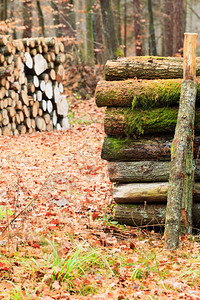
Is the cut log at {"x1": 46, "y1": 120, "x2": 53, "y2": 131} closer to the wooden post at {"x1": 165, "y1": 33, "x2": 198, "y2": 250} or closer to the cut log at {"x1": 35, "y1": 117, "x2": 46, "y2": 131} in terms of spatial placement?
the cut log at {"x1": 35, "y1": 117, "x2": 46, "y2": 131}

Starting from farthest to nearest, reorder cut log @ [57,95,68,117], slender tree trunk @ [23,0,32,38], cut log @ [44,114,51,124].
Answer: slender tree trunk @ [23,0,32,38] → cut log @ [57,95,68,117] → cut log @ [44,114,51,124]

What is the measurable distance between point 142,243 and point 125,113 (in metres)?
1.76

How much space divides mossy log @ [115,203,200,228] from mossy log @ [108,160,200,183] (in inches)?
14.9

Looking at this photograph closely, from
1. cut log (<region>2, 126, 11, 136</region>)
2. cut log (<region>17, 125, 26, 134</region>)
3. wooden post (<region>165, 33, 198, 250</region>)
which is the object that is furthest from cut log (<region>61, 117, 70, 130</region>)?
wooden post (<region>165, 33, 198, 250</region>)

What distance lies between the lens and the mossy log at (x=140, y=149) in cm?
491

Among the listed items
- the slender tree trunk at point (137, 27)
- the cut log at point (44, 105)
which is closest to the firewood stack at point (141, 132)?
the cut log at point (44, 105)

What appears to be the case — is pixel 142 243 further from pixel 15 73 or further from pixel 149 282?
pixel 15 73

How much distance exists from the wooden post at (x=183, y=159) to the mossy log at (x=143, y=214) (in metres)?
0.40

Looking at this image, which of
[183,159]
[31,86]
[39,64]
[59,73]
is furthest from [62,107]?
[183,159]

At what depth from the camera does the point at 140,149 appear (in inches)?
195

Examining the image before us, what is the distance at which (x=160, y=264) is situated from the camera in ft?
11.9

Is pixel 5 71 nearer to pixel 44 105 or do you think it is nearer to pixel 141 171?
pixel 44 105

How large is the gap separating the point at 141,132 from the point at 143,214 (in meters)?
1.16

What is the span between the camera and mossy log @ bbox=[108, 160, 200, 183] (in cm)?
495
